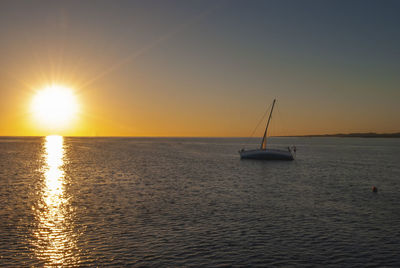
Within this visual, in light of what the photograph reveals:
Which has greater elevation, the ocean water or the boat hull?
the boat hull

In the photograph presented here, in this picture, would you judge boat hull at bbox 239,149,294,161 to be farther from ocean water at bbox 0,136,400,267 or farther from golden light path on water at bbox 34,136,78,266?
golden light path on water at bbox 34,136,78,266

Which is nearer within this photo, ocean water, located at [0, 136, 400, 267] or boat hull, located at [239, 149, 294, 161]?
ocean water, located at [0, 136, 400, 267]

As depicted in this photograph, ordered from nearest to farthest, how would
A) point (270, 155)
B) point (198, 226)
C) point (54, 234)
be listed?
point (54, 234), point (198, 226), point (270, 155)

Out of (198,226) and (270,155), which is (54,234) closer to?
(198,226)

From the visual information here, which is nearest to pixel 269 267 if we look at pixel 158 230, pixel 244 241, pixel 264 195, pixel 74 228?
pixel 244 241

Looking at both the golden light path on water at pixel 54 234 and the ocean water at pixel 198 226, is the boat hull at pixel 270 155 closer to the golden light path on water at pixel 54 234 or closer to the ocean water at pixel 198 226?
the ocean water at pixel 198 226

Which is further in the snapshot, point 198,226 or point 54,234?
point 198,226

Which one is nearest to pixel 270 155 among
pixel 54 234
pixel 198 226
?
pixel 198 226

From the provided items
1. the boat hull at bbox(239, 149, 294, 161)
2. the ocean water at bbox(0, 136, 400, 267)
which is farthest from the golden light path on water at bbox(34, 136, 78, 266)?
the boat hull at bbox(239, 149, 294, 161)

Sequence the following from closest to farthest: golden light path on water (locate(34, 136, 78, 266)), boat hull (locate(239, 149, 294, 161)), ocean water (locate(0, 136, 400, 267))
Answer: golden light path on water (locate(34, 136, 78, 266)) < ocean water (locate(0, 136, 400, 267)) < boat hull (locate(239, 149, 294, 161))

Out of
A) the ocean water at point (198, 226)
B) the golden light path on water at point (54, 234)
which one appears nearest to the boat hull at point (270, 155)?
the ocean water at point (198, 226)

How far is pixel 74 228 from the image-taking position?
22453 mm

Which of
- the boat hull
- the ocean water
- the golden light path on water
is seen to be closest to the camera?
the golden light path on water

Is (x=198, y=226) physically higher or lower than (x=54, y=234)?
lower
